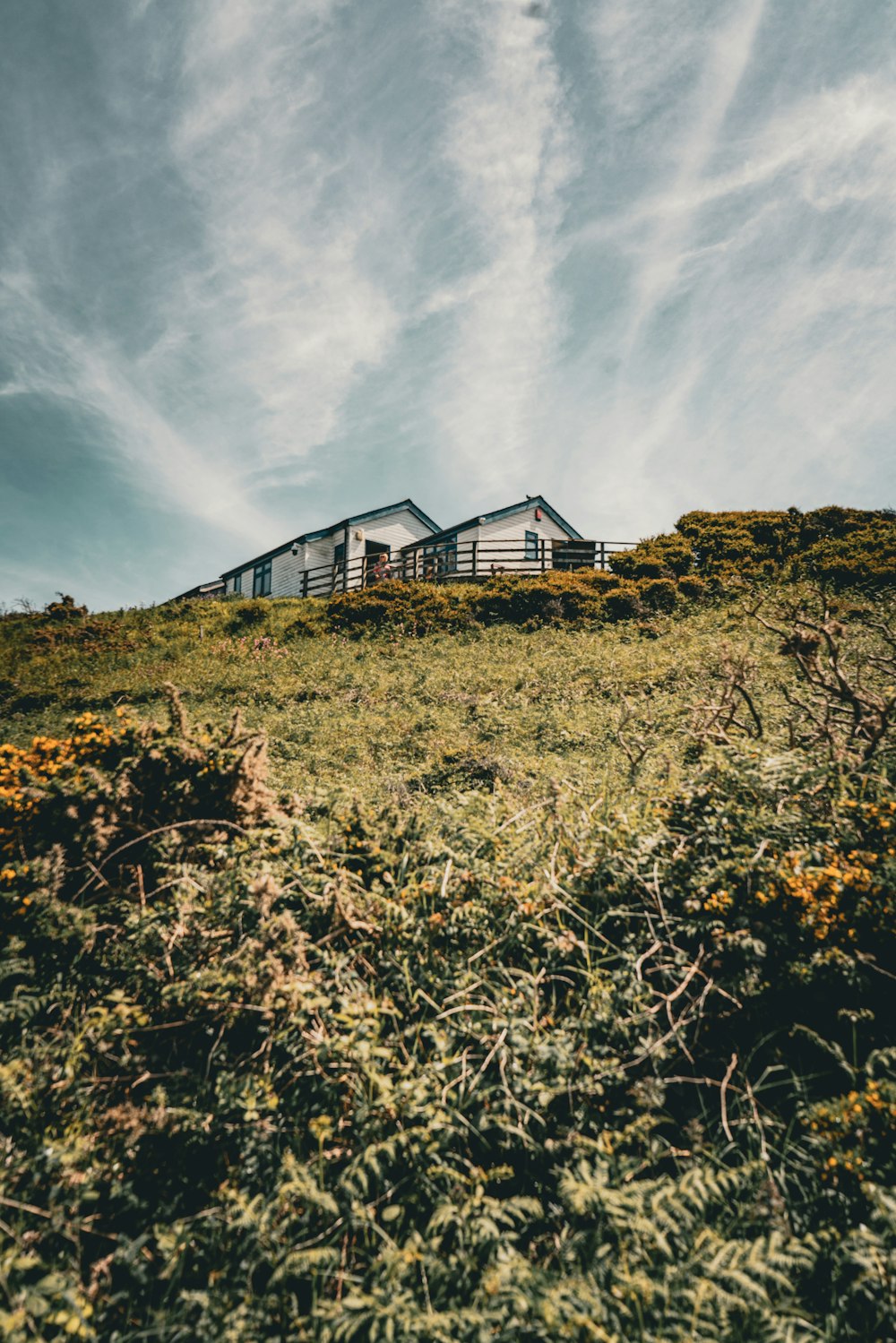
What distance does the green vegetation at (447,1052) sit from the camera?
2365 millimetres

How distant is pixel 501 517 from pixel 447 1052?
29.3 m

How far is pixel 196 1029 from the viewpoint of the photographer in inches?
137

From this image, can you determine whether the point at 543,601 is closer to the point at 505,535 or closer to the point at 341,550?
the point at 505,535

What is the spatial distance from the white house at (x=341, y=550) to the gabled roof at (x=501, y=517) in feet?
3.17

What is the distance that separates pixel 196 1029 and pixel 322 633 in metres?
18.4

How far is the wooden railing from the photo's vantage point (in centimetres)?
2620

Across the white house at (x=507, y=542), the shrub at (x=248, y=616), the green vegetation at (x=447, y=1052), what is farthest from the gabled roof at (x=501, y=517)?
the green vegetation at (x=447, y=1052)

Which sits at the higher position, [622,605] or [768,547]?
[768,547]

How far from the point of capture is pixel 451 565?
2966 cm

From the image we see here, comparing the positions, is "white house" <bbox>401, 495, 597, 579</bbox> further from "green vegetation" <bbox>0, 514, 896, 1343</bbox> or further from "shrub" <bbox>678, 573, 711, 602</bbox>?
"green vegetation" <bbox>0, 514, 896, 1343</bbox>

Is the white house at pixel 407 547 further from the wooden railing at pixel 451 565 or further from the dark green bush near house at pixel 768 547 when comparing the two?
the dark green bush near house at pixel 768 547

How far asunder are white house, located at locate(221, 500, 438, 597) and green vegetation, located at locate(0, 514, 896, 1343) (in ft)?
80.3

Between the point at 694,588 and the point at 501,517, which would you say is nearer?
the point at 694,588

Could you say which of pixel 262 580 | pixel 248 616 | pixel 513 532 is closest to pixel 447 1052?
pixel 248 616
